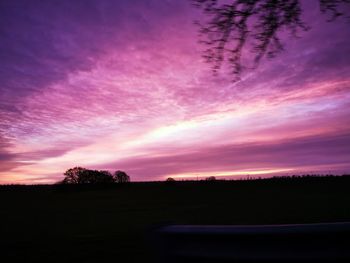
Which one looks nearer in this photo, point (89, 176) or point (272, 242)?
point (272, 242)

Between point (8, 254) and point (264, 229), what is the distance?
Answer: 7291 mm

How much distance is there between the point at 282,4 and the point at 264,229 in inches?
234

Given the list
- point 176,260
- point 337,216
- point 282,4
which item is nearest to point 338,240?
point 176,260

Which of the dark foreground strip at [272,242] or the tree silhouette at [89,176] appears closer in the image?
the dark foreground strip at [272,242]

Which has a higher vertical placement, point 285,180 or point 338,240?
point 285,180

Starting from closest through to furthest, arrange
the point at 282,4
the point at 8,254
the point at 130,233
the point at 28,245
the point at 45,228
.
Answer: the point at 282,4
the point at 8,254
the point at 28,245
the point at 130,233
the point at 45,228

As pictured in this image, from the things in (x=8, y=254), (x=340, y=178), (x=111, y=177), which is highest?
(x=111, y=177)

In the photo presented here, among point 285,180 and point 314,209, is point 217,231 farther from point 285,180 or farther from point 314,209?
point 285,180

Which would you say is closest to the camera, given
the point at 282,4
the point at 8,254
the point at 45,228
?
the point at 282,4

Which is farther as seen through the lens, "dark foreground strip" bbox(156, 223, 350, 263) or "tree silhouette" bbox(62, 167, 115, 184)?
"tree silhouette" bbox(62, 167, 115, 184)

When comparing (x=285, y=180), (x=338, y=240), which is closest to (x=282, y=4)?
(x=338, y=240)

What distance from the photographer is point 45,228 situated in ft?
42.3

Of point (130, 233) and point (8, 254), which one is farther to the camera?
point (130, 233)

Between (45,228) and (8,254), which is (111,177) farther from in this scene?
(8,254)
